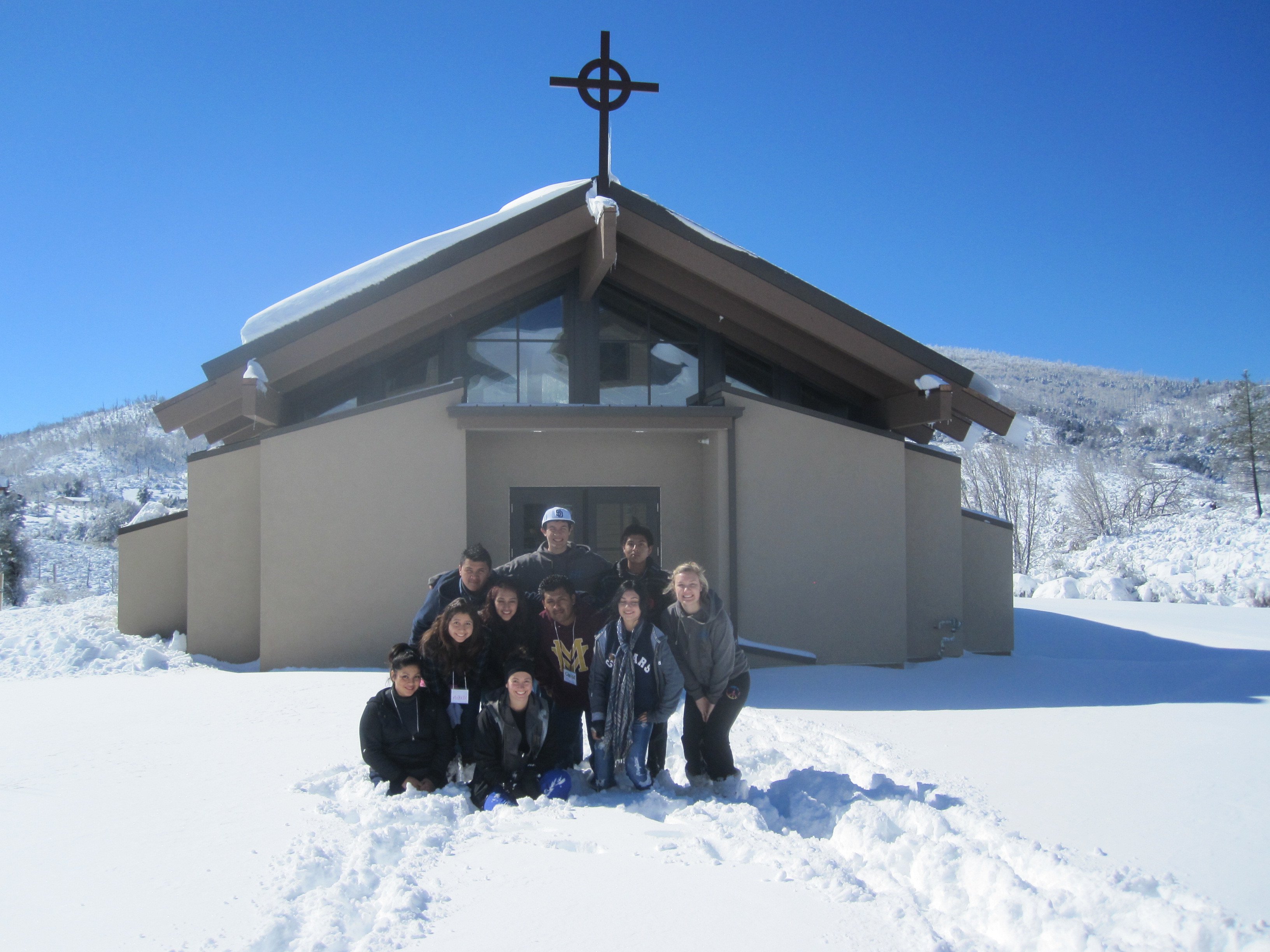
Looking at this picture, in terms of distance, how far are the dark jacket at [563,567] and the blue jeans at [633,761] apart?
123 cm

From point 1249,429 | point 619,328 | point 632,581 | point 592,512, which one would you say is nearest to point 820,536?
point 592,512

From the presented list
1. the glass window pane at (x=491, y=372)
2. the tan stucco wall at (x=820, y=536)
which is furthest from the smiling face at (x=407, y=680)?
the glass window pane at (x=491, y=372)

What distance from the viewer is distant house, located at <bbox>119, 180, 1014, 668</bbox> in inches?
303

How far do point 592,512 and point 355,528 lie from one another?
2.44 m

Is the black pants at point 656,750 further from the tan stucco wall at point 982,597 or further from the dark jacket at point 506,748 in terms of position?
the tan stucco wall at point 982,597

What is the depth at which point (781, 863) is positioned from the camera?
3.13m

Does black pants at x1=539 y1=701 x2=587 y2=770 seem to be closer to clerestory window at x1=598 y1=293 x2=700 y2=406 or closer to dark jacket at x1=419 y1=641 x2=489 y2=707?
dark jacket at x1=419 y1=641 x2=489 y2=707

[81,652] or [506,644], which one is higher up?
[506,644]

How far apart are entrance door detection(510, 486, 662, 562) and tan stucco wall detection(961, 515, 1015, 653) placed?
3959mm

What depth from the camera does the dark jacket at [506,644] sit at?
4.40m

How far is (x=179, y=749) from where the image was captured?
4695 millimetres

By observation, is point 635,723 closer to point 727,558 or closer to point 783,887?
point 783,887

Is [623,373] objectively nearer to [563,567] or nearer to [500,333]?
[500,333]

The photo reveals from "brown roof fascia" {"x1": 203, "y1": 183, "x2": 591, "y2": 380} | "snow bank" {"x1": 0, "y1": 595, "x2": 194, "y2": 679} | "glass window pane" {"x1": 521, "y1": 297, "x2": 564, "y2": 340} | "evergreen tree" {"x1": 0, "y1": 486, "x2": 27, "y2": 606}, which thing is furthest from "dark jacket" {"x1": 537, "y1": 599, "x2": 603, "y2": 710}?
"evergreen tree" {"x1": 0, "y1": 486, "x2": 27, "y2": 606}
